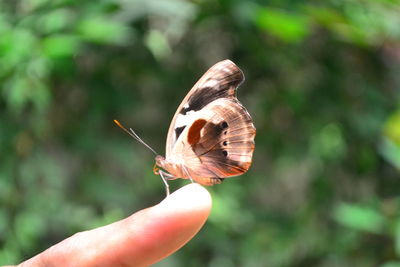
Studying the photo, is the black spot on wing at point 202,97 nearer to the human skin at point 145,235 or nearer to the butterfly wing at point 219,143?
the butterfly wing at point 219,143

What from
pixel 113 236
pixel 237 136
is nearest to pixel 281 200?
pixel 237 136

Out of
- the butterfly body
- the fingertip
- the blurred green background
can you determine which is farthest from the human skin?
the blurred green background

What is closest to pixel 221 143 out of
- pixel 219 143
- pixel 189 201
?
pixel 219 143

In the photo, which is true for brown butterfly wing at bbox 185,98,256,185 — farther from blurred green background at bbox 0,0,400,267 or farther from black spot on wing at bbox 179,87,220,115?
blurred green background at bbox 0,0,400,267

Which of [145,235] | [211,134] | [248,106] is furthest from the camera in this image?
[248,106]

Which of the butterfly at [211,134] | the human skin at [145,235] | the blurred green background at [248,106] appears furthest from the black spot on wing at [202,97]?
the blurred green background at [248,106]

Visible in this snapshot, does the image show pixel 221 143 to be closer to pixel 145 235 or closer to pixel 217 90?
pixel 217 90

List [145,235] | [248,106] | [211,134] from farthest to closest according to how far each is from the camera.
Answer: [248,106] < [211,134] < [145,235]

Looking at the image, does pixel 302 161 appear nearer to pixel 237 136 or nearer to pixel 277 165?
pixel 277 165
